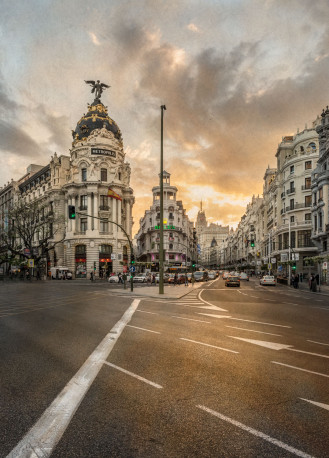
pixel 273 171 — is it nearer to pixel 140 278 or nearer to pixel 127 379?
pixel 140 278

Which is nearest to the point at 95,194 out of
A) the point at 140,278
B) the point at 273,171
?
the point at 140,278

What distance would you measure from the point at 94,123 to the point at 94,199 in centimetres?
1619

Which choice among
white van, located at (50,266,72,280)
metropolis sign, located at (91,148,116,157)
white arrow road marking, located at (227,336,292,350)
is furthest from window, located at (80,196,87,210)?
white arrow road marking, located at (227,336,292,350)

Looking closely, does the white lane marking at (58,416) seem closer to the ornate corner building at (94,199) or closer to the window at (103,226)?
the ornate corner building at (94,199)

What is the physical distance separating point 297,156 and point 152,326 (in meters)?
59.4

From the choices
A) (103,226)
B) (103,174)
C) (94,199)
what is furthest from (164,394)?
(103,174)

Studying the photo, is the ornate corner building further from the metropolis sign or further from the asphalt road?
the asphalt road

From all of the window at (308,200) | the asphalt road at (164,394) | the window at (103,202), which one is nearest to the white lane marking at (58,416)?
the asphalt road at (164,394)

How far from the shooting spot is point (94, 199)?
6569cm

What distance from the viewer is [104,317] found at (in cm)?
1345

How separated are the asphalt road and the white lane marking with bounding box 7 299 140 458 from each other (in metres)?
0.02

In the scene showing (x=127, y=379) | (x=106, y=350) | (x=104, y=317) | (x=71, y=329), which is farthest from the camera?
(x=104, y=317)

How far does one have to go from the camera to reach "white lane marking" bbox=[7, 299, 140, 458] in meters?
3.72

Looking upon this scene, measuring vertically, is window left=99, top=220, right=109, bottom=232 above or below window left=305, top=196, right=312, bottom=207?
below
